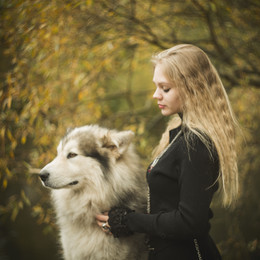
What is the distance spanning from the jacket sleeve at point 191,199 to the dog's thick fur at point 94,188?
0.62 metres

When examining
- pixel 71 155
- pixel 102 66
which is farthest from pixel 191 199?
pixel 102 66

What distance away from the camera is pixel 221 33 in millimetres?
3480

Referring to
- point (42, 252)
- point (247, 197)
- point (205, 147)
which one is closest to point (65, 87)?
point (205, 147)

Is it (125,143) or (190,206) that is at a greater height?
(190,206)

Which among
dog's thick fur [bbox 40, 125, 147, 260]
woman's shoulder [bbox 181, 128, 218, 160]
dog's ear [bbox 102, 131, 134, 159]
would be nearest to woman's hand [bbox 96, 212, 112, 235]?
dog's thick fur [bbox 40, 125, 147, 260]

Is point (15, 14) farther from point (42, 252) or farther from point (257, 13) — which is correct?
point (42, 252)

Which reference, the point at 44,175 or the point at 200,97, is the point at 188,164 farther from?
the point at 44,175

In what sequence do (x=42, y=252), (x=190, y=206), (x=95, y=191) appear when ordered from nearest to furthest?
(x=190, y=206)
(x=95, y=191)
(x=42, y=252)

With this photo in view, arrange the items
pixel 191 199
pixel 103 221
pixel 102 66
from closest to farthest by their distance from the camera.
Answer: pixel 191 199, pixel 103 221, pixel 102 66

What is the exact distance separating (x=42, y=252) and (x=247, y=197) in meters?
4.79

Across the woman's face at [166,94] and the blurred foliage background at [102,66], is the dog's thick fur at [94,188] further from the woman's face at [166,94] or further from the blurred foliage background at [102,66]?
the blurred foliage background at [102,66]

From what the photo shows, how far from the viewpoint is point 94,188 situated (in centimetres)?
209

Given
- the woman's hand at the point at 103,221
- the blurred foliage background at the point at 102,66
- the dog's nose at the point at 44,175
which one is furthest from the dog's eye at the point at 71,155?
the blurred foliage background at the point at 102,66

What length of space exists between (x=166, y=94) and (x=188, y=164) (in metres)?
0.46
